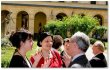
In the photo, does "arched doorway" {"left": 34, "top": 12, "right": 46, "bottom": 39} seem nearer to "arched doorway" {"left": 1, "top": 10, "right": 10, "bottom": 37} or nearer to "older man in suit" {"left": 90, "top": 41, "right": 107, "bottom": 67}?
"arched doorway" {"left": 1, "top": 10, "right": 10, "bottom": 37}

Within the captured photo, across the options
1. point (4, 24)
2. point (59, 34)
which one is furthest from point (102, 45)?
point (4, 24)

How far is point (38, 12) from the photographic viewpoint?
16.3 feet

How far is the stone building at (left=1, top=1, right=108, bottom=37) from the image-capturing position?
14.3ft

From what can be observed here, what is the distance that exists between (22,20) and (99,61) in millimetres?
1375

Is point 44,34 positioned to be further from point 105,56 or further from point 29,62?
point 105,56

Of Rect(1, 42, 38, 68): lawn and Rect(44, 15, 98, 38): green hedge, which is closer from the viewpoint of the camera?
Rect(1, 42, 38, 68): lawn

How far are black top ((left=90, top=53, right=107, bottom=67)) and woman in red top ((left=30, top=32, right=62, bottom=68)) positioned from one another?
1.51ft

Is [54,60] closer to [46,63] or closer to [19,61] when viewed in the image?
[46,63]

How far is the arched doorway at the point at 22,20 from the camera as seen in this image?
14.3 feet

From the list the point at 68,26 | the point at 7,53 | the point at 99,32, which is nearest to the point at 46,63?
the point at 7,53

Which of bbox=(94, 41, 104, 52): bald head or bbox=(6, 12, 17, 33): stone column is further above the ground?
bbox=(6, 12, 17, 33): stone column

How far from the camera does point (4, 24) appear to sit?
4.47m

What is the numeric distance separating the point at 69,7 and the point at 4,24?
116 cm

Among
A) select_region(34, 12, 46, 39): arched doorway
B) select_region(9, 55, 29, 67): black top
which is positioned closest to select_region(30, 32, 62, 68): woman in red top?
select_region(9, 55, 29, 67): black top
